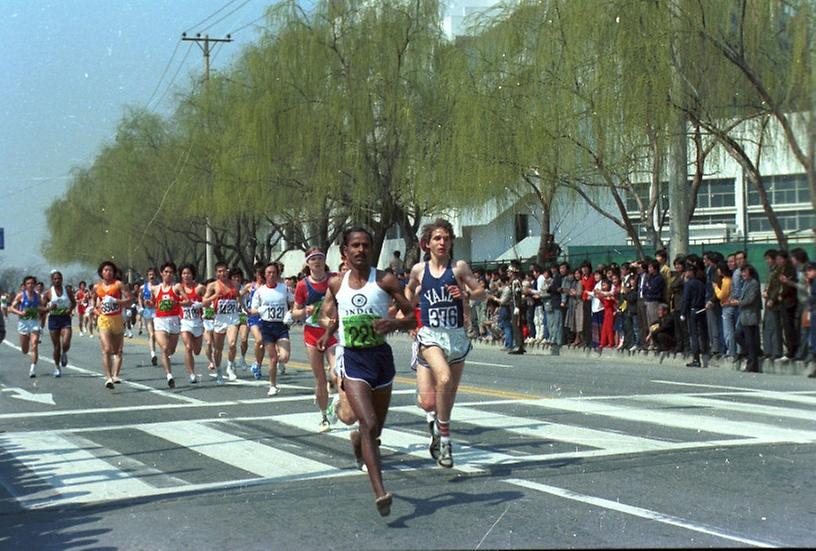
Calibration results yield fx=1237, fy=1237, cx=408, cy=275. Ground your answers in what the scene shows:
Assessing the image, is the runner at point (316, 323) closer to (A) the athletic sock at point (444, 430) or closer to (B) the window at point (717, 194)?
(A) the athletic sock at point (444, 430)

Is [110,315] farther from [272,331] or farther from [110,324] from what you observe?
[272,331]

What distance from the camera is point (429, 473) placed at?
9258mm

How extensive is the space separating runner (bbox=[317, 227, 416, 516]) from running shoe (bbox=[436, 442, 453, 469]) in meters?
1.22

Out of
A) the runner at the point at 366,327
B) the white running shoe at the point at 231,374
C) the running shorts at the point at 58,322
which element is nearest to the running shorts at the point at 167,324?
the white running shoe at the point at 231,374

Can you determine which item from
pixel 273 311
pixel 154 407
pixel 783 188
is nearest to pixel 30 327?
pixel 273 311

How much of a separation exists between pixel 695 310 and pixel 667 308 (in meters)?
1.37

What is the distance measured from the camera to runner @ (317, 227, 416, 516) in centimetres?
806

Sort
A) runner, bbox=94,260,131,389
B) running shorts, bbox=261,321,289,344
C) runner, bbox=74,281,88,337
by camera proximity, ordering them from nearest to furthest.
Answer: running shorts, bbox=261,321,289,344 < runner, bbox=94,260,131,389 < runner, bbox=74,281,88,337

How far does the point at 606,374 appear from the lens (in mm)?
19156

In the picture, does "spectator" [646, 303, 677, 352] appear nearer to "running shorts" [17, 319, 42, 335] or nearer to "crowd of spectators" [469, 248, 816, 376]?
"crowd of spectators" [469, 248, 816, 376]

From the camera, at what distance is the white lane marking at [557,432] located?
1033 centimetres

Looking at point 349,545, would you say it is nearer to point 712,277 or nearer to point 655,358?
point 712,277

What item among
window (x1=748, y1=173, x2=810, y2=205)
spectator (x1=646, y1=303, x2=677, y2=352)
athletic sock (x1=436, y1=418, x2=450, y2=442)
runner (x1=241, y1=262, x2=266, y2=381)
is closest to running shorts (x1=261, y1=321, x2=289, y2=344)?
runner (x1=241, y1=262, x2=266, y2=381)

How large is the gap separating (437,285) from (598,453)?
1.87m
